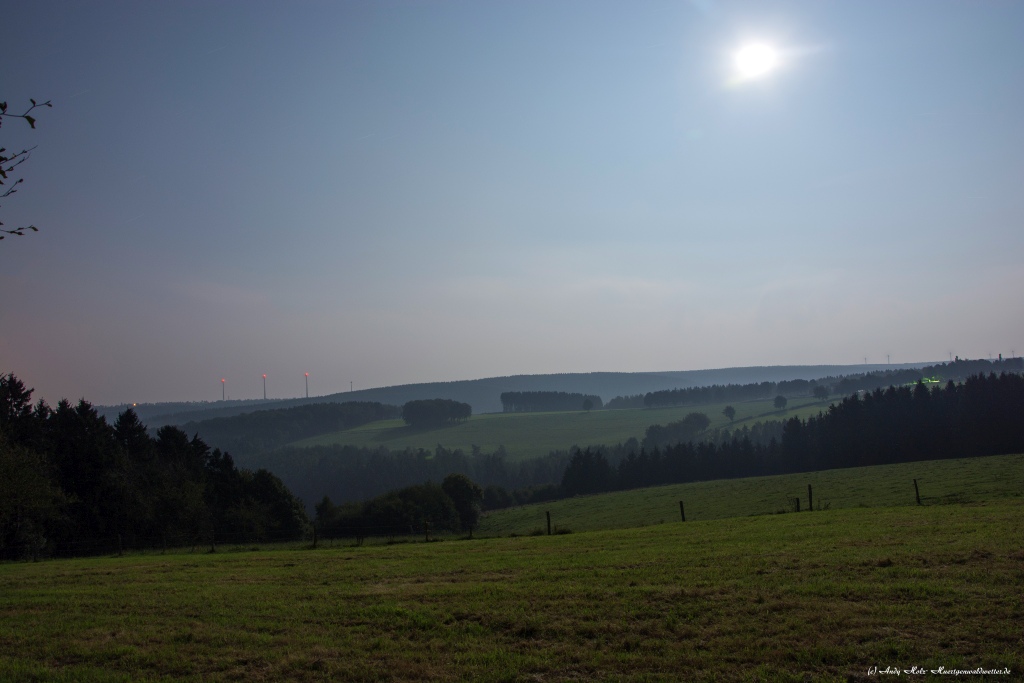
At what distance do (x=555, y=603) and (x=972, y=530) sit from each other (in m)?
13.6

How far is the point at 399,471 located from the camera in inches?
5930

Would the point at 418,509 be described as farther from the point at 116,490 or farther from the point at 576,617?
the point at 576,617

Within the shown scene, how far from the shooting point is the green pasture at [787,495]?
130ft

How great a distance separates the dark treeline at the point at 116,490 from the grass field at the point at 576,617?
32.8 meters

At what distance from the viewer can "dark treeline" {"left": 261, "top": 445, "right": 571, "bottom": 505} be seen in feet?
485

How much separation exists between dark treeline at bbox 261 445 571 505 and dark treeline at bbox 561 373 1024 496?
2982 centimetres

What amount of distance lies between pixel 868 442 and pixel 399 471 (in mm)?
97399

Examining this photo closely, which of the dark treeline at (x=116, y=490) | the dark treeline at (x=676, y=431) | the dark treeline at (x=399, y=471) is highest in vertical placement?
the dark treeline at (x=116, y=490)

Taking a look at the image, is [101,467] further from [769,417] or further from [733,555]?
[769,417]

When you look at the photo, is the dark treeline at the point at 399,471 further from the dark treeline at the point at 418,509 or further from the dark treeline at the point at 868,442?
the dark treeline at the point at 418,509

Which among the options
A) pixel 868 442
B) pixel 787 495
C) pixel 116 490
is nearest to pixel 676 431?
pixel 868 442

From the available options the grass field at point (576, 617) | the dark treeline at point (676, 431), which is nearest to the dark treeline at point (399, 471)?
the dark treeline at point (676, 431)

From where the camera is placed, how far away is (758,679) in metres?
8.49

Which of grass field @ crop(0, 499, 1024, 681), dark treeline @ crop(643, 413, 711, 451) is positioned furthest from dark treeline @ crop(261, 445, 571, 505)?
grass field @ crop(0, 499, 1024, 681)
